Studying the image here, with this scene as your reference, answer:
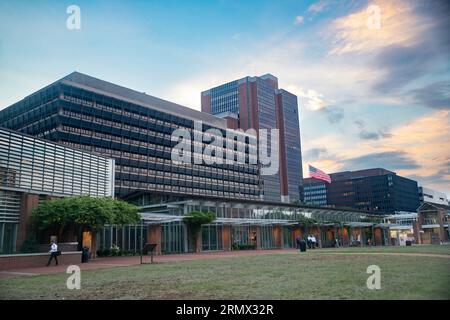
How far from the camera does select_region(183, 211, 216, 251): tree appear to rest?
43719 mm

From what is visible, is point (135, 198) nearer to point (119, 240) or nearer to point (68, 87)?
point (119, 240)

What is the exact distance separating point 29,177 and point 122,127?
50.9 metres

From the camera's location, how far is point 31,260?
2238 cm

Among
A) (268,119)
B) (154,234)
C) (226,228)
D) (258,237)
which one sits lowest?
(258,237)

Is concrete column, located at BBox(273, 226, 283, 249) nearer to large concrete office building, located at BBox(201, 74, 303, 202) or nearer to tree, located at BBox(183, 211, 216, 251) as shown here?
tree, located at BBox(183, 211, 216, 251)

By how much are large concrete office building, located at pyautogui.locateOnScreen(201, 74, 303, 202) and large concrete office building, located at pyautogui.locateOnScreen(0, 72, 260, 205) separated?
5584 centimetres

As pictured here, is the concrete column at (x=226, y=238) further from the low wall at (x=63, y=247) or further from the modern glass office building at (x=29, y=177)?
the low wall at (x=63, y=247)

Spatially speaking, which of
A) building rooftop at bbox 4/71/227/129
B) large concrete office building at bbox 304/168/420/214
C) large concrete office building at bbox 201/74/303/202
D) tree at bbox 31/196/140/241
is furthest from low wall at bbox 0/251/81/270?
large concrete office building at bbox 304/168/420/214

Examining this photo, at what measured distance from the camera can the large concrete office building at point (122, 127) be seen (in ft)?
228

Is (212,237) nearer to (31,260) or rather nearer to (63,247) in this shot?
(63,247)

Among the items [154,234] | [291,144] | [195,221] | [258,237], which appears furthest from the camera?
[291,144]

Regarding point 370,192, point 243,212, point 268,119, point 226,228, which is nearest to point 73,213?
point 226,228

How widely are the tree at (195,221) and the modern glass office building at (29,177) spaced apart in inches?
467

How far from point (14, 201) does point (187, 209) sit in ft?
69.8
